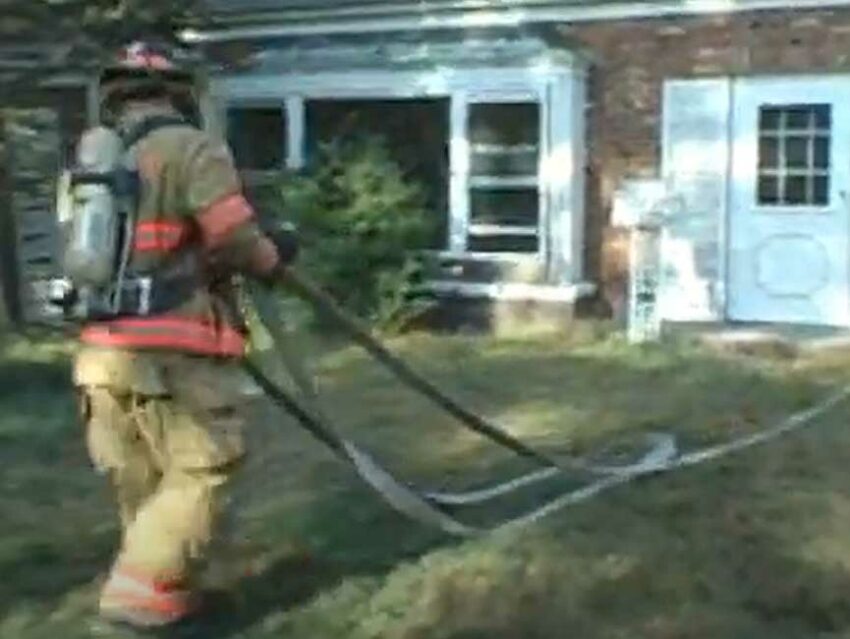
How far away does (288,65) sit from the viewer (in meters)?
18.5

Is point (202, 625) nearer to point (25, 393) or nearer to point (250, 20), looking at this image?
point (25, 393)

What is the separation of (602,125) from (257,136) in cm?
435

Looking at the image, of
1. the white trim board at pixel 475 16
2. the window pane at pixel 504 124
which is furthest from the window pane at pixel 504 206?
the white trim board at pixel 475 16

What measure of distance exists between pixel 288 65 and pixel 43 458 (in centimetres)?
1001

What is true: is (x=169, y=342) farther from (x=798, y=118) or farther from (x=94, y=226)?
(x=798, y=118)

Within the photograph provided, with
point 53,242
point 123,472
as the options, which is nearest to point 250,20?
point 53,242

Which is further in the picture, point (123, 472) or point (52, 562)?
point (52, 562)

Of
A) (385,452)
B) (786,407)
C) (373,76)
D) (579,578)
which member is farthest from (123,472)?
(373,76)

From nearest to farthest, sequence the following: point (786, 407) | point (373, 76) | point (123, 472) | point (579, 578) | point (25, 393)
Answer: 1. point (123, 472)
2. point (579, 578)
3. point (786, 407)
4. point (25, 393)
5. point (373, 76)

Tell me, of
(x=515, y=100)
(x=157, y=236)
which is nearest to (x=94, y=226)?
(x=157, y=236)

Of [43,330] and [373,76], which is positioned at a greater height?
[373,76]

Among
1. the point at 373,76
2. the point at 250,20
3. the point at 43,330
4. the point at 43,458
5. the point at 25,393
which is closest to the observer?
the point at 43,458

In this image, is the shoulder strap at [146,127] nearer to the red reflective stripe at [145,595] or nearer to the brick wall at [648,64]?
the red reflective stripe at [145,595]

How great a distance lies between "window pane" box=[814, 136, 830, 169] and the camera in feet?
51.9
